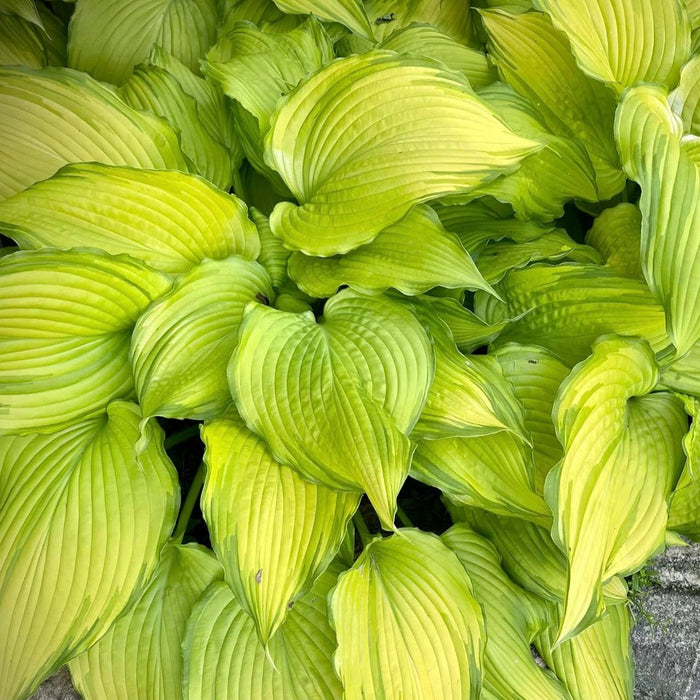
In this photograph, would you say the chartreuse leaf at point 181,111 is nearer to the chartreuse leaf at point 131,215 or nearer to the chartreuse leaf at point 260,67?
the chartreuse leaf at point 260,67

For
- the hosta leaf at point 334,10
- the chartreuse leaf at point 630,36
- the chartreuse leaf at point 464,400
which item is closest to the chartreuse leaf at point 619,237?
the chartreuse leaf at point 630,36

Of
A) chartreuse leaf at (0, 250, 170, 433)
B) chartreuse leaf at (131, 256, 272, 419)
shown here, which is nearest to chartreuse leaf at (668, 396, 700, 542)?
chartreuse leaf at (131, 256, 272, 419)

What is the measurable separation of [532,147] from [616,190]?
0.44m

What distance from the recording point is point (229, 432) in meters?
1.09

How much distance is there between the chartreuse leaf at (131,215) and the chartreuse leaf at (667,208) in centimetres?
62

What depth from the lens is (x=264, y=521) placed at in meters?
1.04

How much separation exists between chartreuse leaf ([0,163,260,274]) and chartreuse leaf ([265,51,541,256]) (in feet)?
0.35

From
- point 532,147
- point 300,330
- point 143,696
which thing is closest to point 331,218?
point 300,330

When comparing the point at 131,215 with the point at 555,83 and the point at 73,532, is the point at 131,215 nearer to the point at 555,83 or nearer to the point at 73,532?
the point at 73,532

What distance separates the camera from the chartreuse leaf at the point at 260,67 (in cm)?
125

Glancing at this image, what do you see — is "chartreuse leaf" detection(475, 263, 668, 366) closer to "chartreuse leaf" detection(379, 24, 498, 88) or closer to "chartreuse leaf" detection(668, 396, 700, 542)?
"chartreuse leaf" detection(668, 396, 700, 542)

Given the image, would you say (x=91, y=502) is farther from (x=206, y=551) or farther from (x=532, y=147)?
(x=532, y=147)

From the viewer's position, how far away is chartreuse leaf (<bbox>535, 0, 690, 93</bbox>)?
1253 millimetres

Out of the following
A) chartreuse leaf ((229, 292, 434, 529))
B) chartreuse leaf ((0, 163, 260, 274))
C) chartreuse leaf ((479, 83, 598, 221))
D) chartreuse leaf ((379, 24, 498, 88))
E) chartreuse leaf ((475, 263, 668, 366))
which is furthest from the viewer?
chartreuse leaf ((379, 24, 498, 88))
